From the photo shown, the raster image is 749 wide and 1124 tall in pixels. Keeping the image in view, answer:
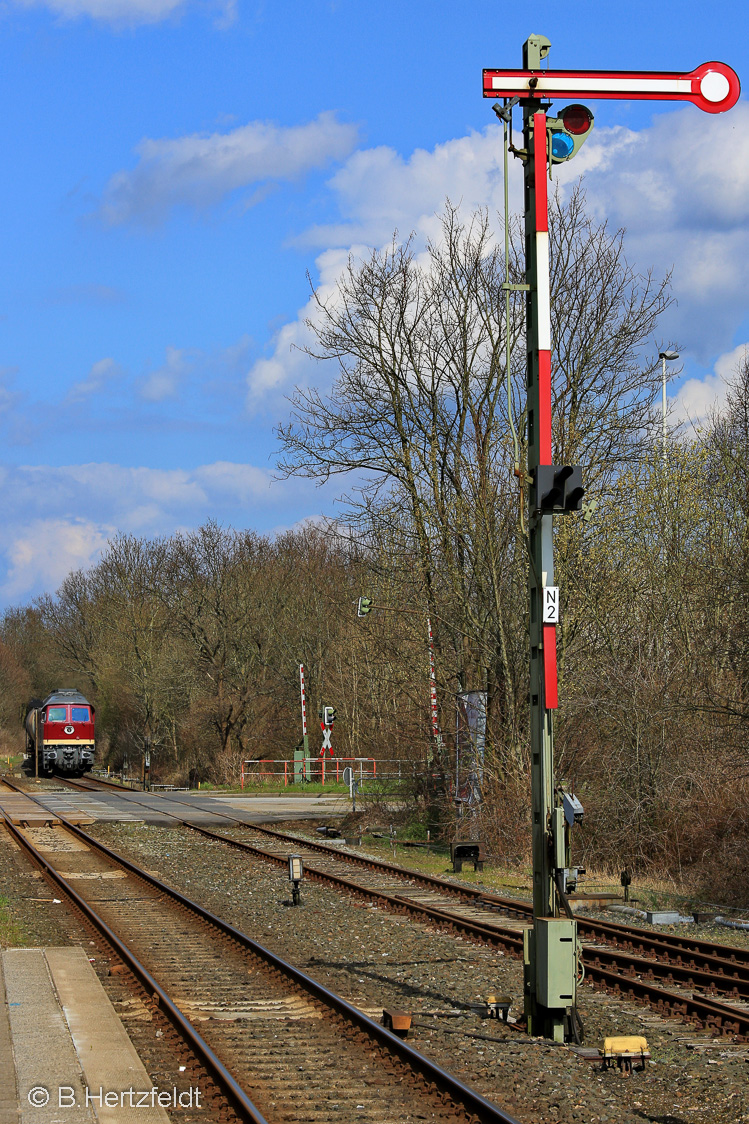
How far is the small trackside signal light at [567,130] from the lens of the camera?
32.1 feet

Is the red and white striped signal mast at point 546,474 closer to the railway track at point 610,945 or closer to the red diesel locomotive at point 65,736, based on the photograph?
the railway track at point 610,945

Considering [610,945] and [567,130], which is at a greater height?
[567,130]

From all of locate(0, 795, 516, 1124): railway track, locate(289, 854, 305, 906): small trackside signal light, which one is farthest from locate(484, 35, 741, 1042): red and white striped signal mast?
locate(289, 854, 305, 906): small trackside signal light

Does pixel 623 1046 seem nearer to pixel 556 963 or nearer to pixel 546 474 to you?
pixel 556 963

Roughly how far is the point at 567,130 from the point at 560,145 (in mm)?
131

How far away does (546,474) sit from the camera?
9.30 metres

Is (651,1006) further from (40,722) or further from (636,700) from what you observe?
(40,722)

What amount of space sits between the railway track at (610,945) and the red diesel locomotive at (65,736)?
32.0 m

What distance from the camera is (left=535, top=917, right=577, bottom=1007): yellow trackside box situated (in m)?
8.98
